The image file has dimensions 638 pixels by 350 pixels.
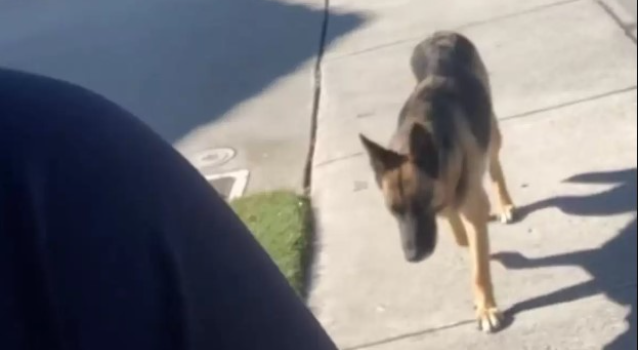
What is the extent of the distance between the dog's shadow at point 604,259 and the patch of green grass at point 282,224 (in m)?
0.73

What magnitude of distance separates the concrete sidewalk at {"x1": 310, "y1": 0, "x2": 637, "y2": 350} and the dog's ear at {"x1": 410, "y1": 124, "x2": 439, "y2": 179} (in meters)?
0.54

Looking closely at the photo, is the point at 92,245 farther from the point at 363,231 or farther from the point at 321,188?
the point at 321,188

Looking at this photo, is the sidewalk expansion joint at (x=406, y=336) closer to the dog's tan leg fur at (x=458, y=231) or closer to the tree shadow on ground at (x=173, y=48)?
the dog's tan leg fur at (x=458, y=231)

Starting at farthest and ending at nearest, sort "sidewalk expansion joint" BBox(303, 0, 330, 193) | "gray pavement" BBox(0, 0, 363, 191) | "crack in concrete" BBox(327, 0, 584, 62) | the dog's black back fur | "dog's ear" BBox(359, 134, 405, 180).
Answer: "crack in concrete" BBox(327, 0, 584, 62), "sidewalk expansion joint" BBox(303, 0, 330, 193), "gray pavement" BBox(0, 0, 363, 191), the dog's black back fur, "dog's ear" BBox(359, 134, 405, 180)

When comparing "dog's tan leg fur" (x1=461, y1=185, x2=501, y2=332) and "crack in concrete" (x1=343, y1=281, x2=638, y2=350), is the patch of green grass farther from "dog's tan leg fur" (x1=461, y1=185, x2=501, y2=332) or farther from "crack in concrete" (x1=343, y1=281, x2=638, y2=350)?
"dog's tan leg fur" (x1=461, y1=185, x2=501, y2=332)

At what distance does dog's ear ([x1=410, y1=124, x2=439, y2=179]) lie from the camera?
4.49m

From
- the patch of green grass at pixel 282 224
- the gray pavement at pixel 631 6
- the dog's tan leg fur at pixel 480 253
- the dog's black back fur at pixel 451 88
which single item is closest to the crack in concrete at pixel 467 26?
the gray pavement at pixel 631 6

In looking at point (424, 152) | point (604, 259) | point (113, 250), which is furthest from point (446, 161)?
point (113, 250)

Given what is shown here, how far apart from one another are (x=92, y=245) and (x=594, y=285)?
3.86m

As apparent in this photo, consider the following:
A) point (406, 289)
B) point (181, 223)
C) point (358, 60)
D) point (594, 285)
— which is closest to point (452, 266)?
point (406, 289)

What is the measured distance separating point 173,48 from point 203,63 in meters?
0.21

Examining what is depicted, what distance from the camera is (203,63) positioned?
7633 millimetres

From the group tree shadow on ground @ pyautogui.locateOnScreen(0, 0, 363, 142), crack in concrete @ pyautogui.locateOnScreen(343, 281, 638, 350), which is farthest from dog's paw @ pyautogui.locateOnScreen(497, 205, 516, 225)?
tree shadow on ground @ pyautogui.locateOnScreen(0, 0, 363, 142)

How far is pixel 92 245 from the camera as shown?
109cm
